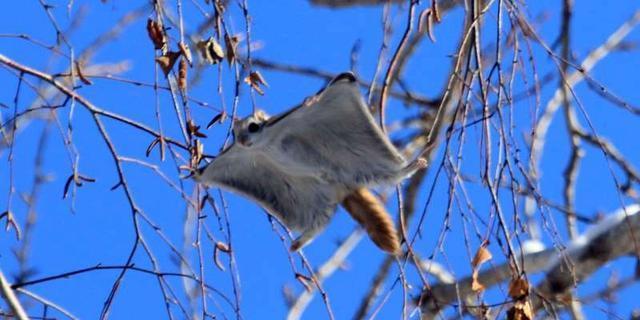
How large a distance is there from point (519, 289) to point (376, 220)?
→ 26 cm

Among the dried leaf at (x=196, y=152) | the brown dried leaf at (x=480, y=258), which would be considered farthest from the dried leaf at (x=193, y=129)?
the brown dried leaf at (x=480, y=258)

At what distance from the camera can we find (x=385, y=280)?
354 cm

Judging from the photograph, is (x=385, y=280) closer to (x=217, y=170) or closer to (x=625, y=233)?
(x=625, y=233)

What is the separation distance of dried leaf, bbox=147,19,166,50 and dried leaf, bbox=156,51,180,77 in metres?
0.03

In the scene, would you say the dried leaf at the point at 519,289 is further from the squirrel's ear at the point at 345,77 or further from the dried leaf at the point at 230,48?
the dried leaf at the point at 230,48

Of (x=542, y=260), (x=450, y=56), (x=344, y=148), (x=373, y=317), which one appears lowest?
(x=373, y=317)

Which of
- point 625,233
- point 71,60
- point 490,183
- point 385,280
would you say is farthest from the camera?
point 385,280

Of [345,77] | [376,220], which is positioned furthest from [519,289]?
[345,77]

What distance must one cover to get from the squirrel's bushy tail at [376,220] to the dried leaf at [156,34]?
1.32 feet

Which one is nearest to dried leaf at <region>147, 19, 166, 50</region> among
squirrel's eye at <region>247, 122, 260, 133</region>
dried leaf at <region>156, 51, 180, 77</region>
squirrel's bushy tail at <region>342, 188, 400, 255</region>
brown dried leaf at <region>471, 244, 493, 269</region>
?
dried leaf at <region>156, 51, 180, 77</region>

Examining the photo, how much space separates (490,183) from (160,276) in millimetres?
566

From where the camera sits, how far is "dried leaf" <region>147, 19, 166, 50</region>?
2343 millimetres

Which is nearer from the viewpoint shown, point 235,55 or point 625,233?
point 235,55

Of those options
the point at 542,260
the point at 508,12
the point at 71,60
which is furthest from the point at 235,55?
the point at 542,260
